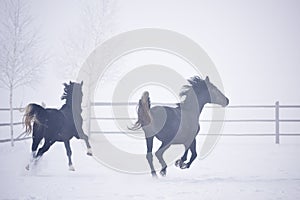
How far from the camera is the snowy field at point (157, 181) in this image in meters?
4.68

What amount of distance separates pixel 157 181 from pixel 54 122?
7.78 ft

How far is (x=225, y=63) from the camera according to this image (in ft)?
174

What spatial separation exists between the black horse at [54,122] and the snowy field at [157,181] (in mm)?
594

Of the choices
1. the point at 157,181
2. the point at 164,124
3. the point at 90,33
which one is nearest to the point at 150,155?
the point at 157,181

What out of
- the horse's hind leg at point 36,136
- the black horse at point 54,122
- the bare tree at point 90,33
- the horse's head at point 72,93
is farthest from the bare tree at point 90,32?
the horse's hind leg at point 36,136

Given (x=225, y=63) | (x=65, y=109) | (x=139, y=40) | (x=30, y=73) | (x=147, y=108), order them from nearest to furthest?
1. (x=147, y=108)
2. (x=65, y=109)
3. (x=30, y=73)
4. (x=139, y=40)
5. (x=225, y=63)

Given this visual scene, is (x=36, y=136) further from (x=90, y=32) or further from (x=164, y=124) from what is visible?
(x=90, y=32)

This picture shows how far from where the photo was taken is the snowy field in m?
4.68

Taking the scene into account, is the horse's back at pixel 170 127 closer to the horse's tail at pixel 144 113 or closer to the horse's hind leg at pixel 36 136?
the horse's tail at pixel 144 113

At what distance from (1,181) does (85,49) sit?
33.6 feet

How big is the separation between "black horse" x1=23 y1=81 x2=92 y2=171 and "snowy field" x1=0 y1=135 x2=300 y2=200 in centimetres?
59

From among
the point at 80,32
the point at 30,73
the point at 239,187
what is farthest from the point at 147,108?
the point at 80,32

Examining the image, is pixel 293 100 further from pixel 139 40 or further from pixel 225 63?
pixel 225 63

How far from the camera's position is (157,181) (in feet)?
18.7
